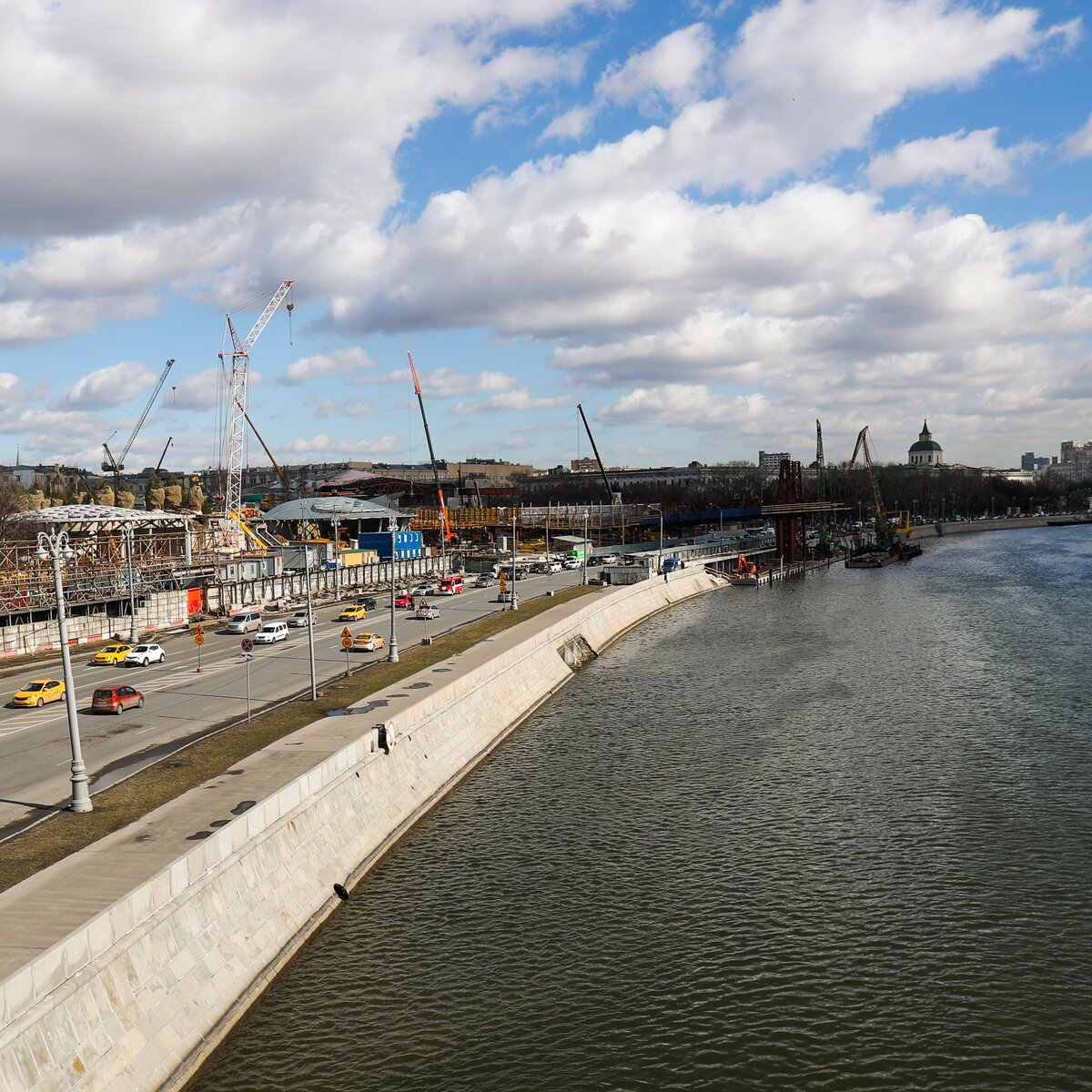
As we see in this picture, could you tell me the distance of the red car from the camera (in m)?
46.1

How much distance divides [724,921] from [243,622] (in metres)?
59.0

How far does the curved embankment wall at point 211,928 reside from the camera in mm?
17703

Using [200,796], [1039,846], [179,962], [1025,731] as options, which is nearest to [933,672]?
[1025,731]

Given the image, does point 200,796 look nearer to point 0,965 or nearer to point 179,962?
point 179,962

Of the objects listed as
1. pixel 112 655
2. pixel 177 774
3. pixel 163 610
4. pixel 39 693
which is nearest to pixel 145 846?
pixel 177 774

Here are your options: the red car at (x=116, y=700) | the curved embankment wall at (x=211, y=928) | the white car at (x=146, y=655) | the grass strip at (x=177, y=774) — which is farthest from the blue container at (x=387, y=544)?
the curved embankment wall at (x=211, y=928)

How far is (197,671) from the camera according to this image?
2292 inches

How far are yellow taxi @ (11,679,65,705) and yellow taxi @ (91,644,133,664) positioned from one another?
11.0 meters

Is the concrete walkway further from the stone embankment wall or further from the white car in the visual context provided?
the stone embankment wall

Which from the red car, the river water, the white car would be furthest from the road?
the river water

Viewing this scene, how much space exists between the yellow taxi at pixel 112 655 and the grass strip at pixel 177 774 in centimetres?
1726

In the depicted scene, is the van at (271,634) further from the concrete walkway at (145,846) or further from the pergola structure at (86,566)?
the concrete walkway at (145,846)

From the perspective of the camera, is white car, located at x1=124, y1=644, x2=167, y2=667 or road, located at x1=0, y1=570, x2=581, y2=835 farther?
white car, located at x1=124, y1=644, x2=167, y2=667

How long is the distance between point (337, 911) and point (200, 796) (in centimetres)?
606
